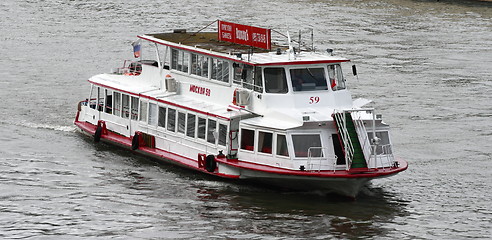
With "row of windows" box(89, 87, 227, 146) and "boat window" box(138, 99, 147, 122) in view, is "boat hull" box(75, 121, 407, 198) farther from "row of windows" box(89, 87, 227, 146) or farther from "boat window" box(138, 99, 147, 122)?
"boat window" box(138, 99, 147, 122)

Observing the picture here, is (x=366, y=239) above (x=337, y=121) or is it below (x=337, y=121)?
below

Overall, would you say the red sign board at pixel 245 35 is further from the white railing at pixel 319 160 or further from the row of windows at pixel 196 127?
the white railing at pixel 319 160

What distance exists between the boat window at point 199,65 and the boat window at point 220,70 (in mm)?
453

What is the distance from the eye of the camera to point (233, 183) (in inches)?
1129

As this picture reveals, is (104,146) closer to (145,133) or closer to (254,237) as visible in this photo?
(145,133)

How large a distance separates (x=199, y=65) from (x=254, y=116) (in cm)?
382

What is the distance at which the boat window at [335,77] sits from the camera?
93.5 feet

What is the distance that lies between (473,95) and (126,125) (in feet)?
59.3

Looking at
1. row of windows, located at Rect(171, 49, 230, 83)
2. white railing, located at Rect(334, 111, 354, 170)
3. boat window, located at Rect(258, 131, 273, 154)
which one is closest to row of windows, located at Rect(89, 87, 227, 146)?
row of windows, located at Rect(171, 49, 230, 83)

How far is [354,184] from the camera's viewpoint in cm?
2647

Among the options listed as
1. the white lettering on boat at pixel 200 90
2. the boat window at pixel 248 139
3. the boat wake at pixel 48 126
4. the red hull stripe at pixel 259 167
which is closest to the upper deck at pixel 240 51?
the white lettering on boat at pixel 200 90

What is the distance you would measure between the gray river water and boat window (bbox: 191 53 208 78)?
129 inches

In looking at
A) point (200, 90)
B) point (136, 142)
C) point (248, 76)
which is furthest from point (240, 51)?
point (136, 142)

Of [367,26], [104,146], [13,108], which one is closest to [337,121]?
[104,146]
